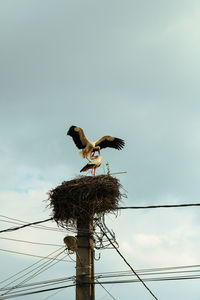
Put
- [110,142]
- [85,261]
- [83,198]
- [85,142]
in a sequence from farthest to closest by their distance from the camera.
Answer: [110,142]
[85,142]
[83,198]
[85,261]

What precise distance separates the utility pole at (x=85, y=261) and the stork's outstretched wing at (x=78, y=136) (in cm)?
363

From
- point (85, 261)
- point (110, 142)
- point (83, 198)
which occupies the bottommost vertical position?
point (85, 261)

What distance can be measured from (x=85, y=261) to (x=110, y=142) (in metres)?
4.99

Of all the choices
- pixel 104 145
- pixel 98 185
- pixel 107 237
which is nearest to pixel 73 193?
pixel 98 185

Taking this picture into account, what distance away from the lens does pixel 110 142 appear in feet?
36.9

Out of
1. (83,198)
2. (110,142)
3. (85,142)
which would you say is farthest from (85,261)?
(110,142)

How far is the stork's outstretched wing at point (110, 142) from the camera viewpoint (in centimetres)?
1102

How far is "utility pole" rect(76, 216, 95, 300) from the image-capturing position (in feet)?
21.7

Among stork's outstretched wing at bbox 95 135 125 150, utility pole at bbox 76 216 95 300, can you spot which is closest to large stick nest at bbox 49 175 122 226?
utility pole at bbox 76 216 95 300

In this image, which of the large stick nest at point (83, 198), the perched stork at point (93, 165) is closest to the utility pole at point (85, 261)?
the large stick nest at point (83, 198)

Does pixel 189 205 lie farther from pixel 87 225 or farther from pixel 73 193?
pixel 73 193

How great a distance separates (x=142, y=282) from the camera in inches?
276

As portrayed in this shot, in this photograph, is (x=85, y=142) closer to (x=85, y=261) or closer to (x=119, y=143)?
(x=119, y=143)

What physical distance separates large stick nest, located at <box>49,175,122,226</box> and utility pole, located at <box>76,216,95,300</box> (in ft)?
1.06
